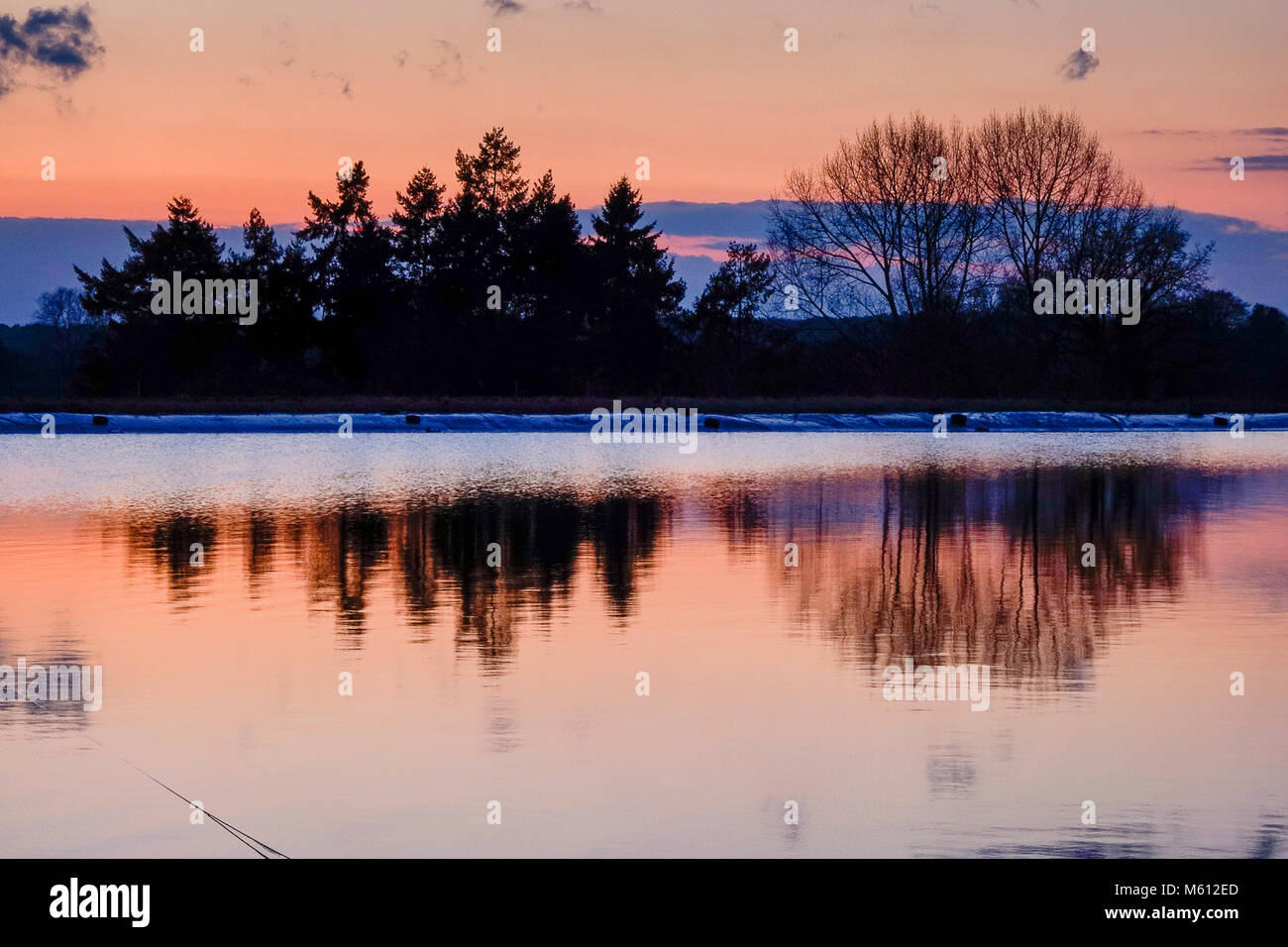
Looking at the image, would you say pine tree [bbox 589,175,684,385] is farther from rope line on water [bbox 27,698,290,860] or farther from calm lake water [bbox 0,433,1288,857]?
rope line on water [bbox 27,698,290,860]

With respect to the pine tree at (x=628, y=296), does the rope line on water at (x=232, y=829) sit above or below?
below

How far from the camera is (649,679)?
27.9ft

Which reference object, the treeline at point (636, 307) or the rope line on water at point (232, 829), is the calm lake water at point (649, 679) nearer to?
the rope line on water at point (232, 829)

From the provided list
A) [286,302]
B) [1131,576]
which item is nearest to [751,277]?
[286,302]

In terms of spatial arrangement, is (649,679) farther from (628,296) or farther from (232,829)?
(628,296)

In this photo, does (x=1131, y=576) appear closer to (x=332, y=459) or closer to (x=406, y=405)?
(x=332, y=459)

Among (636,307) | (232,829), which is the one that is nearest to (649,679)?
(232,829)

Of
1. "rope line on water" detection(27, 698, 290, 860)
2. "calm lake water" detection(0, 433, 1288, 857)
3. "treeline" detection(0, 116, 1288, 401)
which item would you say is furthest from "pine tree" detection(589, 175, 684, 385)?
"rope line on water" detection(27, 698, 290, 860)

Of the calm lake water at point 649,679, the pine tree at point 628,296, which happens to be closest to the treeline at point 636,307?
the pine tree at point 628,296

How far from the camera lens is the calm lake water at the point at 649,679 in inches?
229


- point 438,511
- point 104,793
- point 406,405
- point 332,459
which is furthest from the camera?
point 406,405
